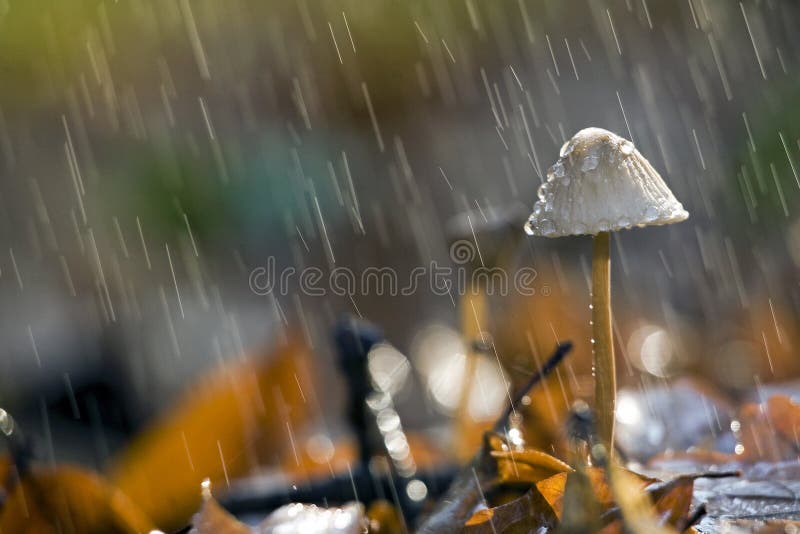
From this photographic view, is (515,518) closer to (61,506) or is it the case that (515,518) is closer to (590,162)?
(590,162)

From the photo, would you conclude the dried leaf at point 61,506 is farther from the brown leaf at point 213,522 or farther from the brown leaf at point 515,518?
the brown leaf at point 515,518

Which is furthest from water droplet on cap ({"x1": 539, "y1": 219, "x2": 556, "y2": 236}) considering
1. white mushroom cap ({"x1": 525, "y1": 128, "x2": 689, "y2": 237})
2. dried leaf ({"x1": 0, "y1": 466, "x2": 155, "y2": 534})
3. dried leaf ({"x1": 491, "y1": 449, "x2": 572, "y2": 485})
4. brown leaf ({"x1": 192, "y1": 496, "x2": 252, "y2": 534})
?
dried leaf ({"x1": 0, "y1": 466, "x2": 155, "y2": 534})

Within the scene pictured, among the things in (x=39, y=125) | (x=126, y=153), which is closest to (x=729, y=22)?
(x=126, y=153)

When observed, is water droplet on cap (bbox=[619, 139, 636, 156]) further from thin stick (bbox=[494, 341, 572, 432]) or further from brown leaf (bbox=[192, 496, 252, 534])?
brown leaf (bbox=[192, 496, 252, 534])

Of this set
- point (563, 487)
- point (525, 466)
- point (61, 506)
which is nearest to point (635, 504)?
point (563, 487)

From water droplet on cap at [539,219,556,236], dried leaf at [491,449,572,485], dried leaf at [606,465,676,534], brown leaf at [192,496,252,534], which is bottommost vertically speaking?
dried leaf at [606,465,676,534]

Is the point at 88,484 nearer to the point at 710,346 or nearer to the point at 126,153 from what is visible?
the point at 710,346

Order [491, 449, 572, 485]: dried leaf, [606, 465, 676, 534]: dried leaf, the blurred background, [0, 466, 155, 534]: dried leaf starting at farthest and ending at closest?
the blurred background < [0, 466, 155, 534]: dried leaf < [491, 449, 572, 485]: dried leaf < [606, 465, 676, 534]: dried leaf

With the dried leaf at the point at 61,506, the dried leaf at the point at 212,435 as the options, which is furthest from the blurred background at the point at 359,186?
the dried leaf at the point at 61,506
